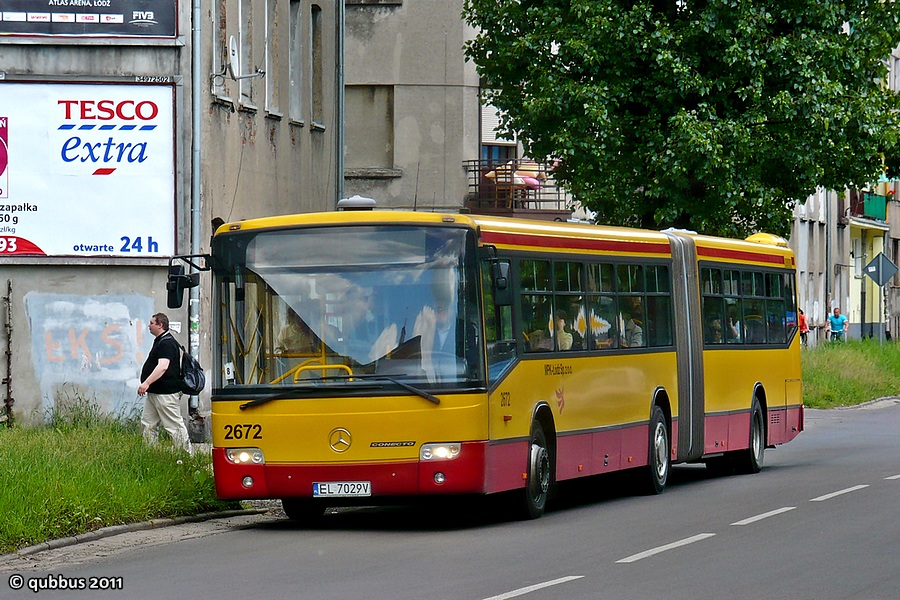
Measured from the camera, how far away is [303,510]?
53.1 ft

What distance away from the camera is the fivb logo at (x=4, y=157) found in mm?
24094

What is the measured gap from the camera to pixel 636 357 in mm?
19000

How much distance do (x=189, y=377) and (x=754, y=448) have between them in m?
7.18

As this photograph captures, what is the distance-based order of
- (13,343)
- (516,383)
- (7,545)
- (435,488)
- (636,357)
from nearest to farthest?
(7,545) < (435,488) < (516,383) < (636,357) < (13,343)

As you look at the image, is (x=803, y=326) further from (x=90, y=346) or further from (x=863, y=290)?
(x=863, y=290)

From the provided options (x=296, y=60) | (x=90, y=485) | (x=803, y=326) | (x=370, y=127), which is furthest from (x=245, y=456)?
(x=803, y=326)

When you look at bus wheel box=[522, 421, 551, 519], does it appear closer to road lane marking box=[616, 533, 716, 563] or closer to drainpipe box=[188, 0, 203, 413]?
road lane marking box=[616, 533, 716, 563]

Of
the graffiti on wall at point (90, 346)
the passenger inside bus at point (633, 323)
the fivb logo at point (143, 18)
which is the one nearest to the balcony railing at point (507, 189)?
the fivb logo at point (143, 18)

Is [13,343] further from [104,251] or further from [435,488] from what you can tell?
→ [435,488]

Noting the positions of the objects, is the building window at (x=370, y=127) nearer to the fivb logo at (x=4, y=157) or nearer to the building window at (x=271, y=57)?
the building window at (x=271, y=57)

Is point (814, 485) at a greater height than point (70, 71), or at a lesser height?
lesser

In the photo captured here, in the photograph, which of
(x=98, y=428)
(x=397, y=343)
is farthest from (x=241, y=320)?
(x=98, y=428)

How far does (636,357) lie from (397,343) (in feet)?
15.9

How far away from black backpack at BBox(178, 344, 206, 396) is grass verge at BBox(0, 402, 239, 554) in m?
1.14
